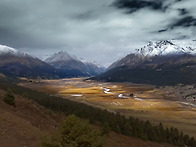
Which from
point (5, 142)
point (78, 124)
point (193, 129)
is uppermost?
point (78, 124)

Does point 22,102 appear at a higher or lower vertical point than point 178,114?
higher

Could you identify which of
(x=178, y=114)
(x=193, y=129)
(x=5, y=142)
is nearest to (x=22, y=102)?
(x=5, y=142)

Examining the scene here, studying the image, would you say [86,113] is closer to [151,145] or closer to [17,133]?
[151,145]

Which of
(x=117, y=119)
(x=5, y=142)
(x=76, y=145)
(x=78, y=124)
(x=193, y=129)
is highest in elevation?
(x=78, y=124)

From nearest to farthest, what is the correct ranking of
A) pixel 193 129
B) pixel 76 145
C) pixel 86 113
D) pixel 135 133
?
pixel 76 145 < pixel 135 133 < pixel 86 113 < pixel 193 129

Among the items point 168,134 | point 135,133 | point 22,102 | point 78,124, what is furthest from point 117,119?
point 78,124

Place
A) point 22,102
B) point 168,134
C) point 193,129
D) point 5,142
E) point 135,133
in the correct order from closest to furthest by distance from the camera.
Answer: point 5,142, point 22,102, point 135,133, point 168,134, point 193,129

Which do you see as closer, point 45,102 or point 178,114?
point 45,102

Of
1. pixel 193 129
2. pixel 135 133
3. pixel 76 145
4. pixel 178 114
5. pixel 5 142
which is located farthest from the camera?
pixel 178 114

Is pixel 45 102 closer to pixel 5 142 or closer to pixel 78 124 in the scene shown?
pixel 5 142
